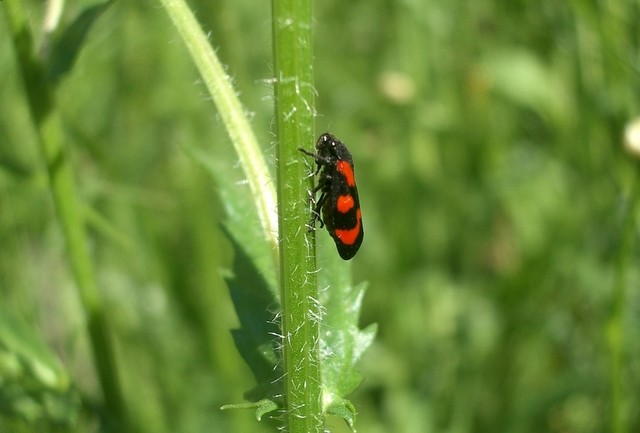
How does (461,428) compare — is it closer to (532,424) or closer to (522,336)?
(532,424)

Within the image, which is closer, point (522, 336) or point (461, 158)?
point (522, 336)

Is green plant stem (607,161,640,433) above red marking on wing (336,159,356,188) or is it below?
below

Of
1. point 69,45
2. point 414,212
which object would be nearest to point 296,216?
point 69,45

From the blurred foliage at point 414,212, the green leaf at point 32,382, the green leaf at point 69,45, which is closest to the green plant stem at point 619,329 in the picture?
the blurred foliage at point 414,212

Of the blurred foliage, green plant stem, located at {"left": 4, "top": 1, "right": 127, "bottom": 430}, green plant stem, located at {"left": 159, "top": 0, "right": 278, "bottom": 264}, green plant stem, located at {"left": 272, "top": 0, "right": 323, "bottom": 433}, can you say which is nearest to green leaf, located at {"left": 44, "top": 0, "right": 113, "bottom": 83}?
green plant stem, located at {"left": 4, "top": 1, "right": 127, "bottom": 430}

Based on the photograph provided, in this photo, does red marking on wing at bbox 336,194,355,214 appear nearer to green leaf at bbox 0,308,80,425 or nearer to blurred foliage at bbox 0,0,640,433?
green leaf at bbox 0,308,80,425

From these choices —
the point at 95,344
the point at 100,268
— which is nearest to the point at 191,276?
the point at 100,268
